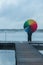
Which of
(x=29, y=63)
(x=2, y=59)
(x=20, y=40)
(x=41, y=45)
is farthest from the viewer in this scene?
(x=20, y=40)

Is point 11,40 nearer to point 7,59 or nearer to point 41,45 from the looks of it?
point 41,45

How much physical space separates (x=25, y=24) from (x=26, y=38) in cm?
91

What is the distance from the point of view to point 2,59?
31.9ft

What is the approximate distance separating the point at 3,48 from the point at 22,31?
182 cm

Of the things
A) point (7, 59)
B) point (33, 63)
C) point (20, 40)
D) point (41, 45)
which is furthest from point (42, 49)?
point (33, 63)

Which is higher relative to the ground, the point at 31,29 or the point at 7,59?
the point at 31,29

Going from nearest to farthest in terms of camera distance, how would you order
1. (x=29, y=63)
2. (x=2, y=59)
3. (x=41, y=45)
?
(x=29, y=63)
(x=2, y=59)
(x=41, y=45)

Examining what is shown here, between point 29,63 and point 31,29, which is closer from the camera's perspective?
point 29,63

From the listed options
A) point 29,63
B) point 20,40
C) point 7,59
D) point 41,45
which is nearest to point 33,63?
point 29,63

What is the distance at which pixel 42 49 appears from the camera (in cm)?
1204

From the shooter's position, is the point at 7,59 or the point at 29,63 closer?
the point at 29,63

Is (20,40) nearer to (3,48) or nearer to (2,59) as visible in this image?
(3,48)

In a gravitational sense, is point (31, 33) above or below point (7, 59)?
above

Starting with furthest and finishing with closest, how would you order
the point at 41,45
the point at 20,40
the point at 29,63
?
1. the point at 20,40
2. the point at 41,45
3. the point at 29,63
